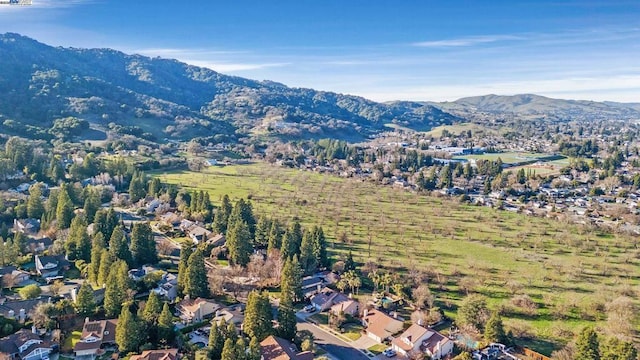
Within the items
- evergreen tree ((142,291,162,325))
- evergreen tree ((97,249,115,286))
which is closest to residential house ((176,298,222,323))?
evergreen tree ((142,291,162,325))

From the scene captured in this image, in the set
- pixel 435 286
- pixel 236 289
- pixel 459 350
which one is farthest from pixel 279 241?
pixel 459 350

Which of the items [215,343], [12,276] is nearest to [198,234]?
[12,276]

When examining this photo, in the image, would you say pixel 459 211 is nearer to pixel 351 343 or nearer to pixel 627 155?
pixel 351 343

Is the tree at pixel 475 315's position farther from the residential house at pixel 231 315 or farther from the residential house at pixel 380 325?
the residential house at pixel 231 315

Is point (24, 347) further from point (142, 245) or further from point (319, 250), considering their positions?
point (319, 250)

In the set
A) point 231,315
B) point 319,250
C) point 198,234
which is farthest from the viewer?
point 198,234

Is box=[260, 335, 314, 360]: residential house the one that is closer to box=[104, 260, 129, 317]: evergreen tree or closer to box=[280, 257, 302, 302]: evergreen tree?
box=[280, 257, 302, 302]: evergreen tree

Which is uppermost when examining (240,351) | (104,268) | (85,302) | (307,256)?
(104,268)
